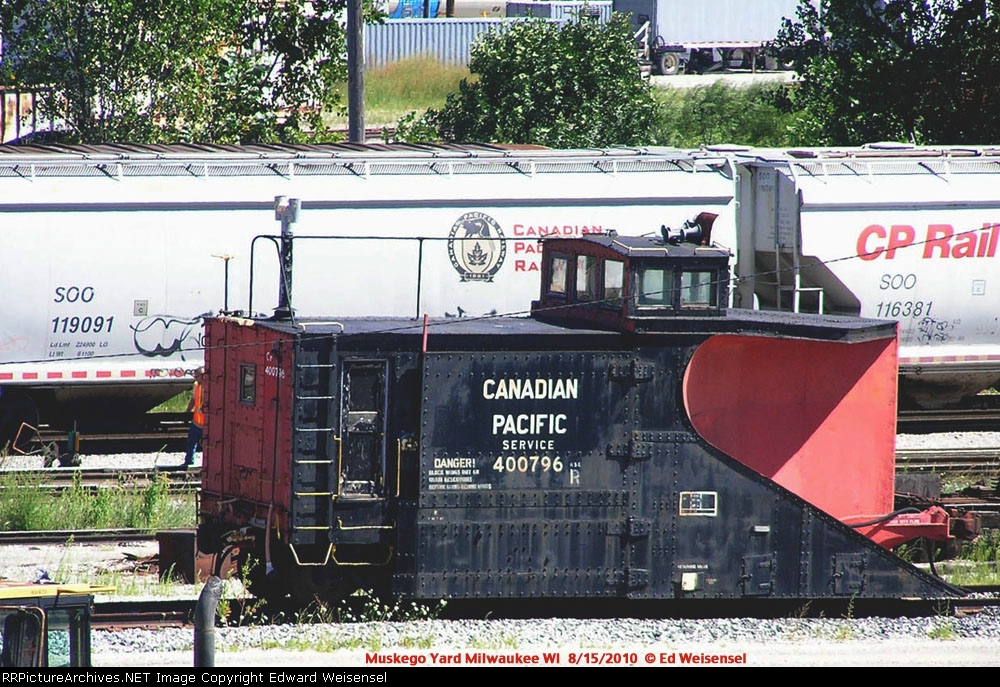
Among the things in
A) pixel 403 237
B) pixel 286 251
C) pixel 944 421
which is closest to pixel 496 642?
pixel 286 251

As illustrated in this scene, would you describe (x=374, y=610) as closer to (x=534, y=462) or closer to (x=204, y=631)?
(x=534, y=462)

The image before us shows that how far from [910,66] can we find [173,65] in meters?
15.1

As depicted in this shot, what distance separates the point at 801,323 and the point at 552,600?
369 centimetres

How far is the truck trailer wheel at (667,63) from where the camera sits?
55.7 meters

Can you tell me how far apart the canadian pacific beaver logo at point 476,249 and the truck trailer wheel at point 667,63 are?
36507mm

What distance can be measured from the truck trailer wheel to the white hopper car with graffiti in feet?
109

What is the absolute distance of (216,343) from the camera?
13.9 meters

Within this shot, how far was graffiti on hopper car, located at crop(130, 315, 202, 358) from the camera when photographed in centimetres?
2008

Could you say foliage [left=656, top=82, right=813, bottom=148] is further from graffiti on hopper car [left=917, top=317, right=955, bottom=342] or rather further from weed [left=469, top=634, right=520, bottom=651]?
weed [left=469, top=634, right=520, bottom=651]

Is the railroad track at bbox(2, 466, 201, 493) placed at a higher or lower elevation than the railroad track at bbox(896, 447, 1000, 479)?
lower

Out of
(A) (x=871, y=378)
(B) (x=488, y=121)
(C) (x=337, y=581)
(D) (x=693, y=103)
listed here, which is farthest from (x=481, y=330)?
(D) (x=693, y=103)

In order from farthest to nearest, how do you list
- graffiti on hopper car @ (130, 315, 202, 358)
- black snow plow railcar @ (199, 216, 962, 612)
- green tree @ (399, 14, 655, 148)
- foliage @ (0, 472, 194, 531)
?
green tree @ (399, 14, 655, 148)
graffiti on hopper car @ (130, 315, 202, 358)
foliage @ (0, 472, 194, 531)
black snow plow railcar @ (199, 216, 962, 612)

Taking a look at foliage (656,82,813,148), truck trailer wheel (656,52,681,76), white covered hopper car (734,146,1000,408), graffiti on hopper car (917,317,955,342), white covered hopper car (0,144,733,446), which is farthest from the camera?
truck trailer wheel (656,52,681,76)

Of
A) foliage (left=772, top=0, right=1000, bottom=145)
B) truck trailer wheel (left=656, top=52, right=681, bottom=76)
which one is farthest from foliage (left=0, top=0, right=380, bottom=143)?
truck trailer wheel (left=656, top=52, right=681, bottom=76)
